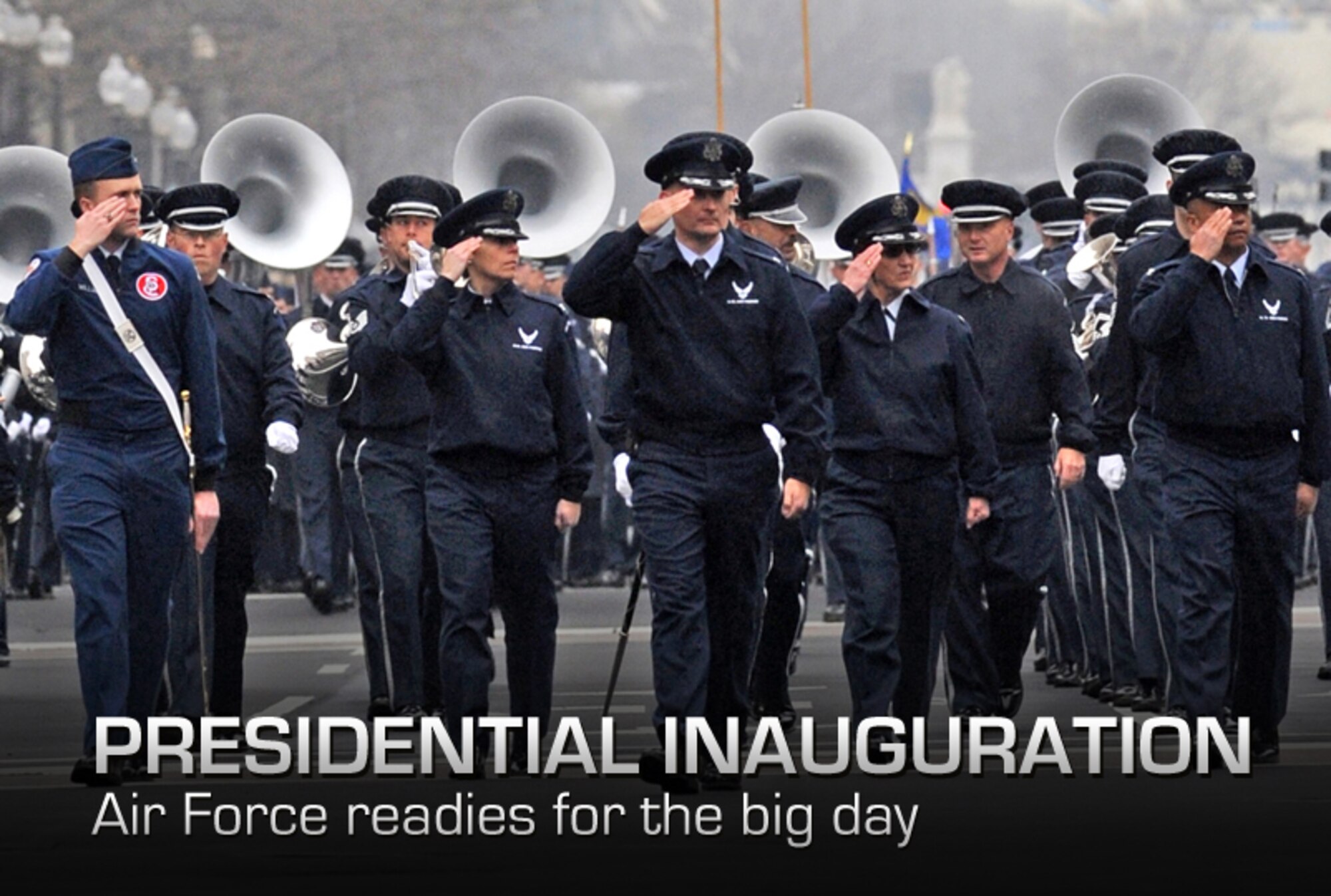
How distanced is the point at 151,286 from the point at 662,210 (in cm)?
167

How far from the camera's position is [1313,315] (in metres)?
11.7

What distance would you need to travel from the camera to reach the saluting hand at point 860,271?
11.9 meters

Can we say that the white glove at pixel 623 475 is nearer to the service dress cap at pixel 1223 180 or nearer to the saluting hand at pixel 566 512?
the saluting hand at pixel 566 512

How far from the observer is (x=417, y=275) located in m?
13.2

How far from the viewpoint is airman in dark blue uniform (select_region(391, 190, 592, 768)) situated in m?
11.7

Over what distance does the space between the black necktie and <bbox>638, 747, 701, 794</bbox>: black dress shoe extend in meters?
2.20

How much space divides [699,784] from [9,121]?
38891 mm

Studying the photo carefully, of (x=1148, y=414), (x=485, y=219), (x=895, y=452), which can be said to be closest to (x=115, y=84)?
(x=1148, y=414)

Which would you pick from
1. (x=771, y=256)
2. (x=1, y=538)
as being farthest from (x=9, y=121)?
(x=771, y=256)

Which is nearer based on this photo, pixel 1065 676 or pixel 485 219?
pixel 485 219

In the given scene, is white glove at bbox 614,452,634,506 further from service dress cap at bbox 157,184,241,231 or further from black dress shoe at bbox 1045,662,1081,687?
black dress shoe at bbox 1045,662,1081,687

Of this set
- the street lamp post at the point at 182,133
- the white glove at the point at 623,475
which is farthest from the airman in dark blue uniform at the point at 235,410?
the street lamp post at the point at 182,133

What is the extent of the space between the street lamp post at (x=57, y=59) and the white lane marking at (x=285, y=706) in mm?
23165

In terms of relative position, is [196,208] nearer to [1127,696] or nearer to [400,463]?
[400,463]
